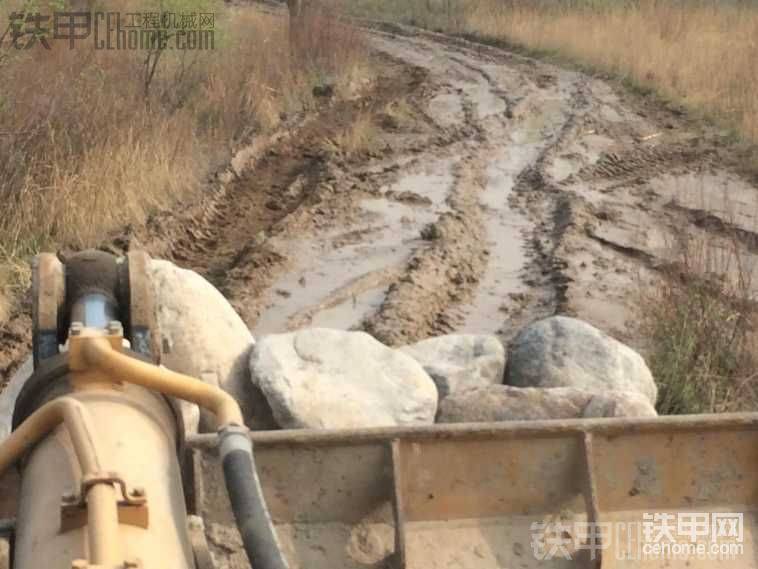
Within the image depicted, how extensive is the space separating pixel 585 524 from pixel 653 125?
9.91m

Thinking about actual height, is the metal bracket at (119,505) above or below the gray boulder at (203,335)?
above

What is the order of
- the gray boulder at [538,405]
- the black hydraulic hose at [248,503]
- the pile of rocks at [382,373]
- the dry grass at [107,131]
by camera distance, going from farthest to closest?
the dry grass at [107,131]
the pile of rocks at [382,373]
the gray boulder at [538,405]
the black hydraulic hose at [248,503]

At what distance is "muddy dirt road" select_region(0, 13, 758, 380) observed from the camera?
292 inches

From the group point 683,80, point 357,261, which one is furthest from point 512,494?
point 683,80

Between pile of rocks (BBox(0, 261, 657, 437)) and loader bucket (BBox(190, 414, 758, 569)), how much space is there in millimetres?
675

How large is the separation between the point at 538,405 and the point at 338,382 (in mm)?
757

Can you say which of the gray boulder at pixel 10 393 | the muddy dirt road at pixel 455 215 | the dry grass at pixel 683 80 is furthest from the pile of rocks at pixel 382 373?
the muddy dirt road at pixel 455 215

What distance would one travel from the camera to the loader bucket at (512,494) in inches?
133

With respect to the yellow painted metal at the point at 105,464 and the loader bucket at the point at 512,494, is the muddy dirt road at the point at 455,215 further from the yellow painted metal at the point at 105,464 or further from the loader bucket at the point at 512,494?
the yellow painted metal at the point at 105,464

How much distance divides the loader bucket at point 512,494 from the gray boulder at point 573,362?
1.35 m

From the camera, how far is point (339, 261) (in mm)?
8242

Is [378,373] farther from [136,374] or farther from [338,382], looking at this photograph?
[136,374]

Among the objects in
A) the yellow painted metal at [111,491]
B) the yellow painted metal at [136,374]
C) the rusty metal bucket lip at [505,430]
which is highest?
the yellow painted metal at [136,374]

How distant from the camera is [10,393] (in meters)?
5.17
